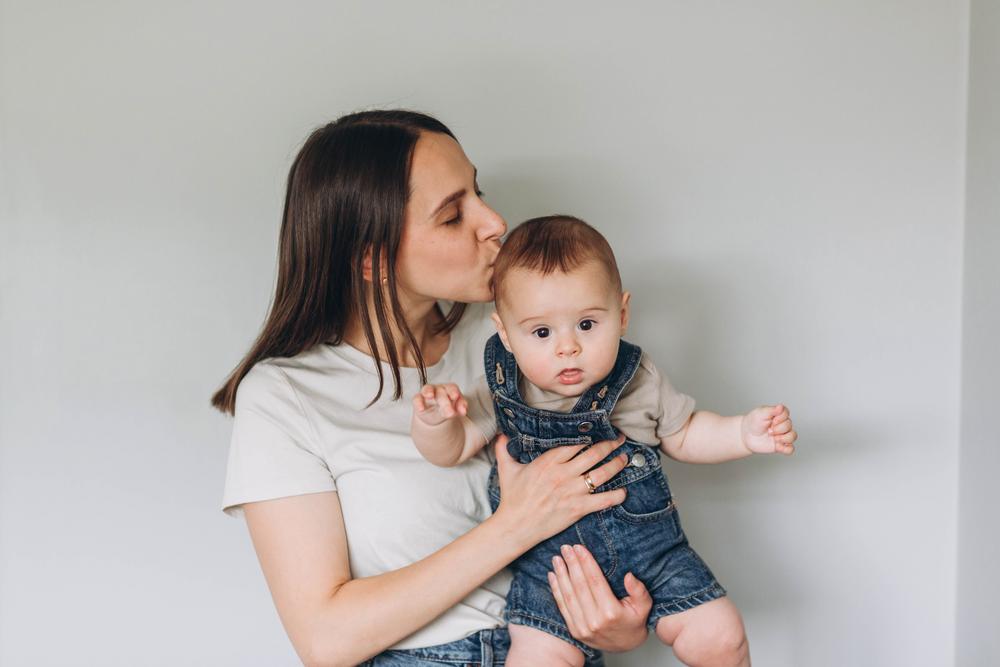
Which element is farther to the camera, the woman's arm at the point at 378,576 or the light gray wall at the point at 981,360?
the light gray wall at the point at 981,360

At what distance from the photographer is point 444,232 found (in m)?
1.67

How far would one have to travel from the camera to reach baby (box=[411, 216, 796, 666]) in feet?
4.88

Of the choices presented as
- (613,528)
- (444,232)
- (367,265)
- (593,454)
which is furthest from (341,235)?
(613,528)

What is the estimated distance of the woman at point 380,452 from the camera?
4.91ft

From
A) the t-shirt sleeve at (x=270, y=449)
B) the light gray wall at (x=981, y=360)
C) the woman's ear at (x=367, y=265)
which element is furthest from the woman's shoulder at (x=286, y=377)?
the light gray wall at (x=981, y=360)

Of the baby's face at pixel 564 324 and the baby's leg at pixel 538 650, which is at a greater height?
the baby's face at pixel 564 324

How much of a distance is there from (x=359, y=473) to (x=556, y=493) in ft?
1.09

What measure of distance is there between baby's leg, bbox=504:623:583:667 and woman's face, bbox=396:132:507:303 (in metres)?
0.58

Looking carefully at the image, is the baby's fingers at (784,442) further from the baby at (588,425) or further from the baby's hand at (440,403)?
the baby's hand at (440,403)

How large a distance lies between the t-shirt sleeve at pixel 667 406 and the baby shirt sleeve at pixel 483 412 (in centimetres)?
28

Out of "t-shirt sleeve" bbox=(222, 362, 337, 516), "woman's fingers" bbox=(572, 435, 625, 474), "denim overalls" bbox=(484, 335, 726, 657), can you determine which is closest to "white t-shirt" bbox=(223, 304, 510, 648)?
"t-shirt sleeve" bbox=(222, 362, 337, 516)

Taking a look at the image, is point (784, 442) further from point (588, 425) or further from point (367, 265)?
point (367, 265)

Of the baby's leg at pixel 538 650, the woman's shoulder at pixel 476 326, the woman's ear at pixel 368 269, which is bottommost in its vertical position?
the baby's leg at pixel 538 650

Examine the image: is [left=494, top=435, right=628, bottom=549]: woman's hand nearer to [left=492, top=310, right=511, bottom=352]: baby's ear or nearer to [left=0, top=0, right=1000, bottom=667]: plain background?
[left=492, top=310, right=511, bottom=352]: baby's ear
